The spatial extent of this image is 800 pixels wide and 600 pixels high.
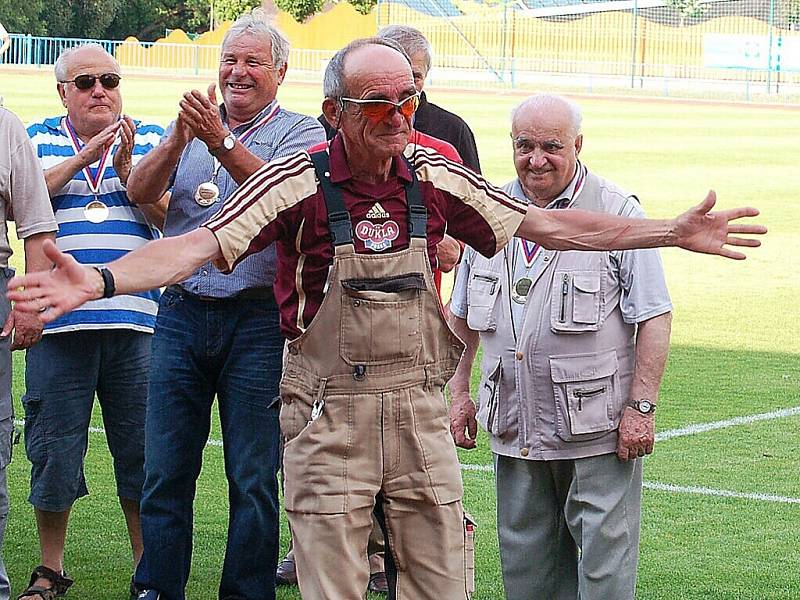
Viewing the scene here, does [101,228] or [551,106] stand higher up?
[551,106]

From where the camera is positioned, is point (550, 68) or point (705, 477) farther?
point (550, 68)

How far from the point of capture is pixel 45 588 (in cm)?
586

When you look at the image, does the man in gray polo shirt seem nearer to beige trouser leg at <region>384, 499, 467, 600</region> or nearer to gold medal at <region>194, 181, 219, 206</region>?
gold medal at <region>194, 181, 219, 206</region>

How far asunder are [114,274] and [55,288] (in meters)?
0.18

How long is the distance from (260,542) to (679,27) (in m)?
69.2

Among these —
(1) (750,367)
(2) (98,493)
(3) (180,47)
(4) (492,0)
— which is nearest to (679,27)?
(4) (492,0)

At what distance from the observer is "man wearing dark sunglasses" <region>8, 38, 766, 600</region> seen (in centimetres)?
383

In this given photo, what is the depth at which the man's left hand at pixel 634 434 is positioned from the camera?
4773 millimetres

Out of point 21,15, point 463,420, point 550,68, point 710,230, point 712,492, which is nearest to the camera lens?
point 710,230

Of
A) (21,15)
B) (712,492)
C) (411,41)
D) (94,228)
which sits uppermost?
(21,15)

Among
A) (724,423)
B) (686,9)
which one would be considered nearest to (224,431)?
(724,423)

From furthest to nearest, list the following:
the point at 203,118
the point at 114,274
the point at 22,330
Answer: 1. the point at 22,330
2. the point at 203,118
3. the point at 114,274

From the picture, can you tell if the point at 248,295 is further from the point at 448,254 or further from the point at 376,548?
the point at 376,548

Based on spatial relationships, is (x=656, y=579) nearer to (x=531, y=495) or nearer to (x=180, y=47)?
(x=531, y=495)
